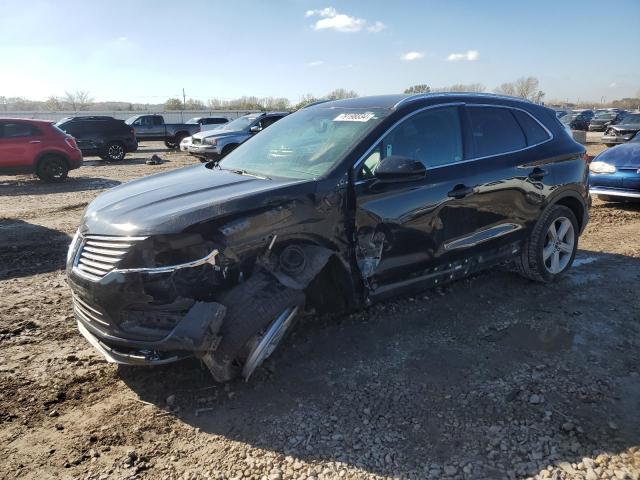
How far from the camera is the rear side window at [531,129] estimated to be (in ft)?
15.5

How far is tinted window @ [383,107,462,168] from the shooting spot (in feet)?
12.4

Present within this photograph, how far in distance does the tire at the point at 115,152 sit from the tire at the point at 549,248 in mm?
18200

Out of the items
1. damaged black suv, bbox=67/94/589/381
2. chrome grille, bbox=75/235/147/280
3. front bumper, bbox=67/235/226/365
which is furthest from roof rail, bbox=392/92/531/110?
chrome grille, bbox=75/235/147/280

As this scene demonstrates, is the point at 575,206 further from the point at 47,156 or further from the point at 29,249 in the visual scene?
the point at 47,156

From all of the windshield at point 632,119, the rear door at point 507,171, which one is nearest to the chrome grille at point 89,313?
the rear door at point 507,171

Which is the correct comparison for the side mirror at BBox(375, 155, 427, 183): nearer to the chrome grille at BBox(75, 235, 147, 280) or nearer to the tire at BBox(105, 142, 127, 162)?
the chrome grille at BBox(75, 235, 147, 280)

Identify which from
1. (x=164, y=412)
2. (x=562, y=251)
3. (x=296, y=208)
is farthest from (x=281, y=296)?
(x=562, y=251)

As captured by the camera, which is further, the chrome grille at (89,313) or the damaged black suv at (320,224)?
the chrome grille at (89,313)

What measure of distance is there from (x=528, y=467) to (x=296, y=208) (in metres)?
1.97

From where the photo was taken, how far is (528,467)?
8.11 ft

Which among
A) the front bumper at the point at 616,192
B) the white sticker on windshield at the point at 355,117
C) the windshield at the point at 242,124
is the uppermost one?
the white sticker on windshield at the point at 355,117

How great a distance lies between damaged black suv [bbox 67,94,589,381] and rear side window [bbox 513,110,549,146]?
0.6 inches

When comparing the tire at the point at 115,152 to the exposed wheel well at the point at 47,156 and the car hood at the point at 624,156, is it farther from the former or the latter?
the car hood at the point at 624,156

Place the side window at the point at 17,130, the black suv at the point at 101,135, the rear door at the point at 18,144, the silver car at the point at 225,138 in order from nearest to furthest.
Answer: the rear door at the point at 18,144 → the side window at the point at 17,130 → the silver car at the point at 225,138 → the black suv at the point at 101,135
